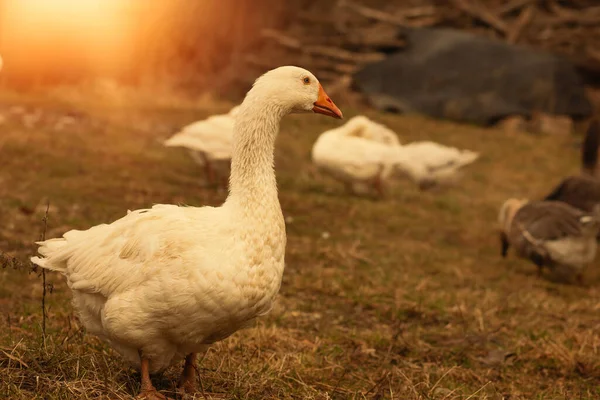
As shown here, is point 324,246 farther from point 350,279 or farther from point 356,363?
point 356,363

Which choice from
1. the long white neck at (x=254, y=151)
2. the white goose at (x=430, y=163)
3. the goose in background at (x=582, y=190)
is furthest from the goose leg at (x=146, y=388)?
the white goose at (x=430, y=163)

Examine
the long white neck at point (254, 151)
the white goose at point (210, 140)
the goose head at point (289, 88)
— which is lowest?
the white goose at point (210, 140)

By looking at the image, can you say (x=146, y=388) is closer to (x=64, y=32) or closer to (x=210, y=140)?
(x=210, y=140)

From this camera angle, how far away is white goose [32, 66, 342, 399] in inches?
149

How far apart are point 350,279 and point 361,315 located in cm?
85

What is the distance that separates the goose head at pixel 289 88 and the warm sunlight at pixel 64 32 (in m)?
13.4

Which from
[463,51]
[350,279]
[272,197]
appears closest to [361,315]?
[350,279]

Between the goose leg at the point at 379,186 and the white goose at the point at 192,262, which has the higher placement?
the white goose at the point at 192,262

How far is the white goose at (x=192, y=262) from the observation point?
3.79 m

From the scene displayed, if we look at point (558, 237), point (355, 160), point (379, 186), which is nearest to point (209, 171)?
point (355, 160)

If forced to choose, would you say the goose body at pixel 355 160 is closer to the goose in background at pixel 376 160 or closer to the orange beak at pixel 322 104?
the goose in background at pixel 376 160

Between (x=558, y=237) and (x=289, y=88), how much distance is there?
5.15m

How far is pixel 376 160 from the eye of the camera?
11.5 meters

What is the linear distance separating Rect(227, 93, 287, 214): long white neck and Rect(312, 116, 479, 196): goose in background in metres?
7.20
